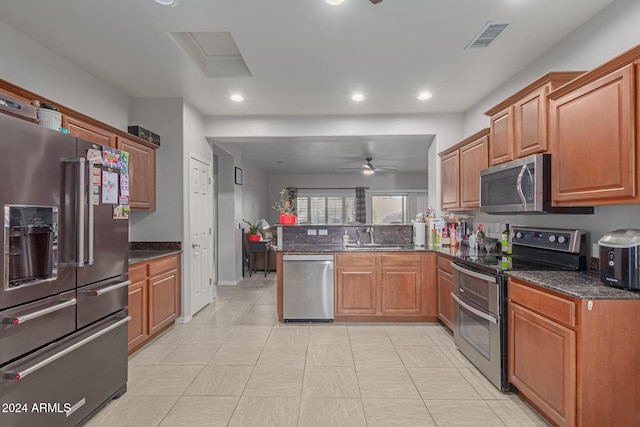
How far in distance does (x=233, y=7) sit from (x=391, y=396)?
2799 millimetres

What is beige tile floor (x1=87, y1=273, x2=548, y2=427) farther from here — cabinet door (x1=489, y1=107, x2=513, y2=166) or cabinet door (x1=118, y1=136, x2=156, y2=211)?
cabinet door (x1=489, y1=107, x2=513, y2=166)

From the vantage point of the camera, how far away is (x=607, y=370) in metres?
1.67

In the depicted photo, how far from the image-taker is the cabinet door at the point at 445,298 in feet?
11.1

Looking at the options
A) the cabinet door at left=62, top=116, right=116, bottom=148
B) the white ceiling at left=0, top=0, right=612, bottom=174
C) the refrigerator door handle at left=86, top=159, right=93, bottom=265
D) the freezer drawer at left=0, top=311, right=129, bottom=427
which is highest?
the white ceiling at left=0, top=0, right=612, bottom=174

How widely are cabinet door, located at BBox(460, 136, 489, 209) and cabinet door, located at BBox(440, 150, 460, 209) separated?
8cm

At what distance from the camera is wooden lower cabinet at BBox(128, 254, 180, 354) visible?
2.96 m

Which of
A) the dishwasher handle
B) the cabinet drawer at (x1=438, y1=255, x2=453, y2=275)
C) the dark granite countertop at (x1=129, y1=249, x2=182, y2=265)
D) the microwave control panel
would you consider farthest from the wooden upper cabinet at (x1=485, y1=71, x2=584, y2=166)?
the dark granite countertop at (x1=129, y1=249, x2=182, y2=265)

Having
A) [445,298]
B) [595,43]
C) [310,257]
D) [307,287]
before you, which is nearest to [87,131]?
[310,257]

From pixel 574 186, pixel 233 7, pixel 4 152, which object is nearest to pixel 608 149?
pixel 574 186

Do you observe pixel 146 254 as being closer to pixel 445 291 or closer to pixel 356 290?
pixel 356 290

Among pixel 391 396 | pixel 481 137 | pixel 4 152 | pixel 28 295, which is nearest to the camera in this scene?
pixel 4 152

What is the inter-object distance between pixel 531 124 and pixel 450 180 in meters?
1.59

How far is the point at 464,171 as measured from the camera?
366cm

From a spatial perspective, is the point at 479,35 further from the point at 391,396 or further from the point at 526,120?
the point at 391,396
